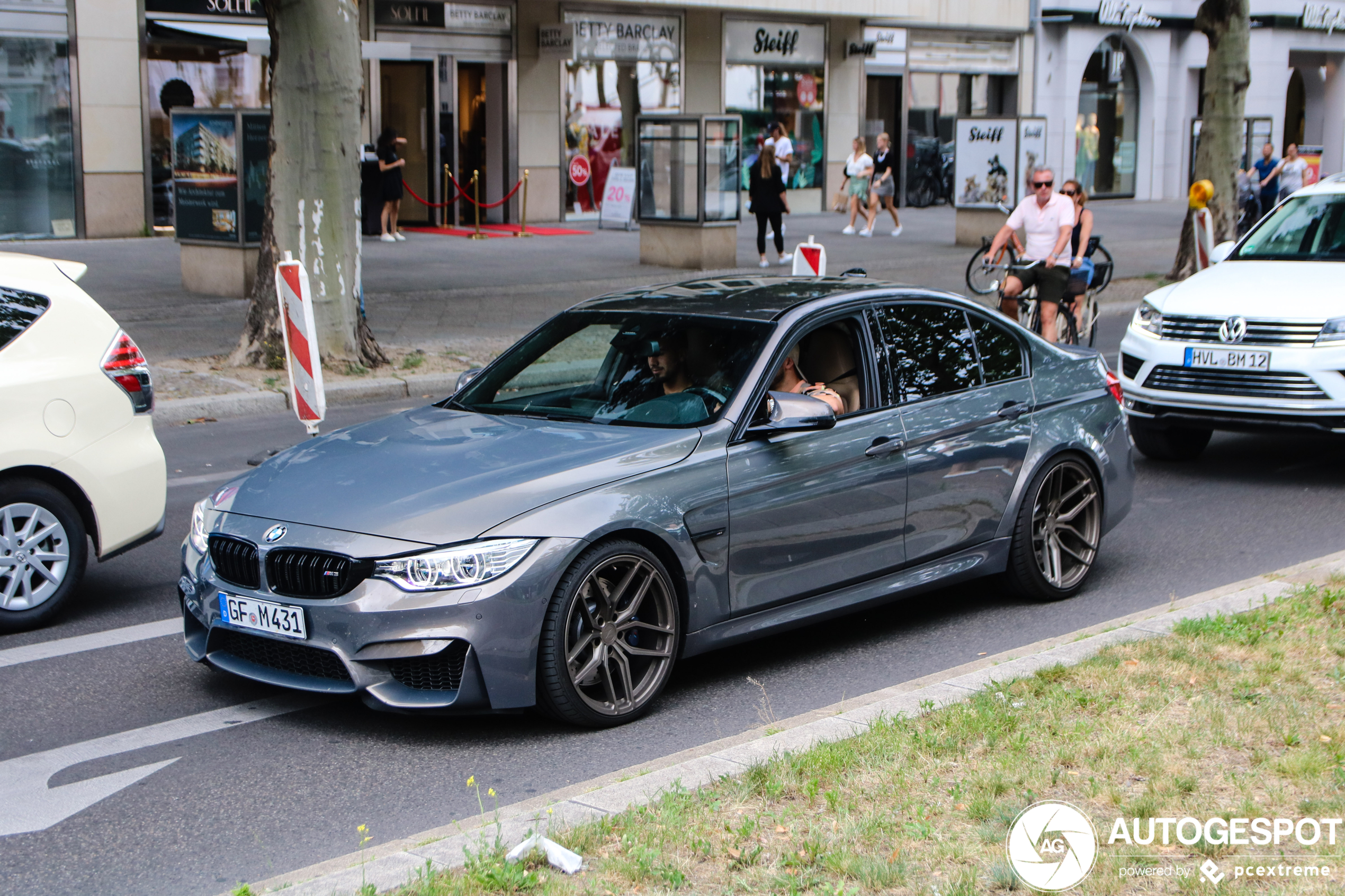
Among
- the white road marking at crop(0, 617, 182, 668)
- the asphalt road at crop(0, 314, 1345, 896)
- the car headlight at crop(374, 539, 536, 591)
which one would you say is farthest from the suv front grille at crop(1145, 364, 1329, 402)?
the white road marking at crop(0, 617, 182, 668)

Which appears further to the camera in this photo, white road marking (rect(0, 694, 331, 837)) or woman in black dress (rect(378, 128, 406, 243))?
woman in black dress (rect(378, 128, 406, 243))

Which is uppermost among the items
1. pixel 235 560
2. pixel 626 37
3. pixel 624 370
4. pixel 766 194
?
pixel 626 37

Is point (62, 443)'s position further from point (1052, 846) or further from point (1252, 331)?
point (1252, 331)

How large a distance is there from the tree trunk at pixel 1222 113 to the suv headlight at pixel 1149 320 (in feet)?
40.2

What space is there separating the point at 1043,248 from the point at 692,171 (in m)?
9.31

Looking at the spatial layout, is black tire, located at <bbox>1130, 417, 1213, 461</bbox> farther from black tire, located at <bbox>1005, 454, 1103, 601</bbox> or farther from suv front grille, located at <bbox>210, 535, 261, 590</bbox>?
suv front grille, located at <bbox>210, 535, 261, 590</bbox>

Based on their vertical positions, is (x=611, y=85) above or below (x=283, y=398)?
above

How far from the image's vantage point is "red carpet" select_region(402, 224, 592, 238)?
27234 mm

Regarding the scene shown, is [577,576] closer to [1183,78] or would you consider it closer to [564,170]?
[564,170]

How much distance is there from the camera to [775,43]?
1340 inches

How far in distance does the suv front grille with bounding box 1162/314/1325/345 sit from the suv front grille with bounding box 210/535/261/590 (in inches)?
266

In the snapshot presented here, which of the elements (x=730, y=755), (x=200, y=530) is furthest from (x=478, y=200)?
(x=730, y=755)

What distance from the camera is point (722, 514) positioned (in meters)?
5.58

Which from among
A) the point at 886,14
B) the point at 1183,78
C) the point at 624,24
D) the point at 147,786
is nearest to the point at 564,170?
the point at 624,24
